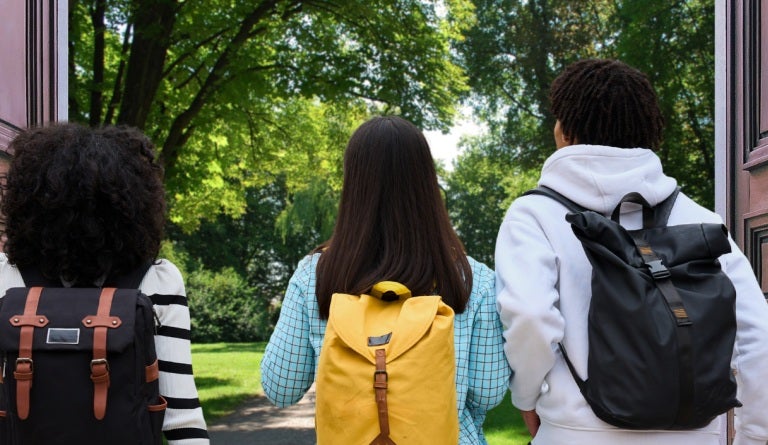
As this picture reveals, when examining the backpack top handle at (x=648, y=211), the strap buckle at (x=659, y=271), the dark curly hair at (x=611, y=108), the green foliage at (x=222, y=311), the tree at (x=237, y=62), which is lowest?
the green foliage at (x=222, y=311)

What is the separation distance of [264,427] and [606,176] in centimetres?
806

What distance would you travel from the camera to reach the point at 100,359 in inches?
74.8

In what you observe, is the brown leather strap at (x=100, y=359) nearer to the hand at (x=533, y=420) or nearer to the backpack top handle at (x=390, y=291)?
the backpack top handle at (x=390, y=291)

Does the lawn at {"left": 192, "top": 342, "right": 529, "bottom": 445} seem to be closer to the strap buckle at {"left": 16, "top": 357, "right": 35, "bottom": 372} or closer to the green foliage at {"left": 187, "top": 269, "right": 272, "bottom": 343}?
the strap buckle at {"left": 16, "top": 357, "right": 35, "bottom": 372}

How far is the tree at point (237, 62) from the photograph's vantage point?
9875 millimetres

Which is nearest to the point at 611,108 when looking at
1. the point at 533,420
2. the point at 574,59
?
the point at 533,420

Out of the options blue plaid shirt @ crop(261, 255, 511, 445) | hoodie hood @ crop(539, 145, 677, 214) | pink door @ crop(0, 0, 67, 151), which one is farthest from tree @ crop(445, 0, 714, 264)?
blue plaid shirt @ crop(261, 255, 511, 445)

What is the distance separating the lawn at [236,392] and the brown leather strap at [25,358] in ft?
20.5

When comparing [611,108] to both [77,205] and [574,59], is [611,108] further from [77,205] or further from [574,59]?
[574,59]

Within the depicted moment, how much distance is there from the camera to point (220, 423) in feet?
32.3

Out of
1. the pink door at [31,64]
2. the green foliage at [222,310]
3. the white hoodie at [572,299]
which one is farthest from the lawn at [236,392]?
the green foliage at [222,310]

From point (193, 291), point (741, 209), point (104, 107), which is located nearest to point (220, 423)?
point (104, 107)

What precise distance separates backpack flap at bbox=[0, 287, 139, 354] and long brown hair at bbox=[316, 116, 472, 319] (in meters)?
0.53

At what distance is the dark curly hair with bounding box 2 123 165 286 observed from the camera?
2025mm
